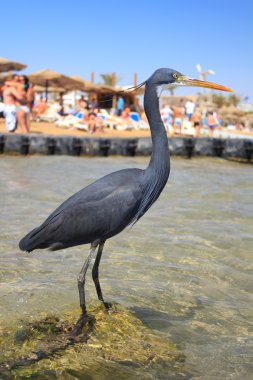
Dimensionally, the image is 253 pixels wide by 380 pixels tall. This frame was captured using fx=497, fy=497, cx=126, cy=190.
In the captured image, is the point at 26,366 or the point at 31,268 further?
the point at 31,268

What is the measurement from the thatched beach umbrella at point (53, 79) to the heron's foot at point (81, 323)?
26437 millimetres

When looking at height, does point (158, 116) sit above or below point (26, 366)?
above

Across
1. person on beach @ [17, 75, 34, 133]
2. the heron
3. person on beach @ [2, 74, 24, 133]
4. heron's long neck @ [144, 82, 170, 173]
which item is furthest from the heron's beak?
person on beach @ [17, 75, 34, 133]

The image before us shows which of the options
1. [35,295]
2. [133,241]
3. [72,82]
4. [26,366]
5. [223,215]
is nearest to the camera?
[26,366]

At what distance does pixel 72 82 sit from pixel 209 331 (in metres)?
27.7

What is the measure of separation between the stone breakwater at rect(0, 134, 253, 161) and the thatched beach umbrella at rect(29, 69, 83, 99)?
1451 cm

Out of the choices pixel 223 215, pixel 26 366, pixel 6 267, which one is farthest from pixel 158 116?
pixel 223 215

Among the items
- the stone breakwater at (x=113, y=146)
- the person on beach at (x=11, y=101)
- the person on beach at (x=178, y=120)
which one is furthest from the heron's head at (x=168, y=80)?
the person on beach at (x=178, y=120)

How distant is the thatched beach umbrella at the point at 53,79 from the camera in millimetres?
28812

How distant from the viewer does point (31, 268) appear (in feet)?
16.3

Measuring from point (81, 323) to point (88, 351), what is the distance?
11.9 inches

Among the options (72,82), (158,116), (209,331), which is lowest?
(209,331)

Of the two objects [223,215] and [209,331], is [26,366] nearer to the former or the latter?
[209,331]

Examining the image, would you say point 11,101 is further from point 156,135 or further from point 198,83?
point 156,135
